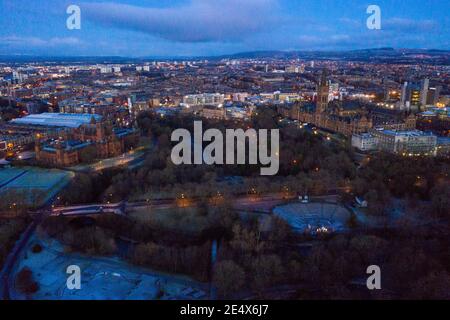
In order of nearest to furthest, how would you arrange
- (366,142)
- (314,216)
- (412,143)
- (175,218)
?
(175,218) < (314,216) < (412,143) < (366,142)

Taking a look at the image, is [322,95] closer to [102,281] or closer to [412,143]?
[412,143]

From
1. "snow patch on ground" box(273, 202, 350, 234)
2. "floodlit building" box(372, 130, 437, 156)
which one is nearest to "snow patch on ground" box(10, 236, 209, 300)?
"snow patch on ground" box(273, 202, 350, 234)

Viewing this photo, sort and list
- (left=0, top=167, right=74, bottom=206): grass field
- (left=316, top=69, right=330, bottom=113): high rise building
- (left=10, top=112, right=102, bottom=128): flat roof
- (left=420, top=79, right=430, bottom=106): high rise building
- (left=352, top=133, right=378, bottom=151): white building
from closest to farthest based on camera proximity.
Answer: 1. (left=0, top=167, right=74, bottom=206): grass field
2. (left=352, top=133, right=378, bottom=151): white building
3. (left=316, top=69, right=330, bottom=113): high rise building
4. (left=10, top=112, right=102, bottom=128): flat roof
5. (left=420, top=79, right=430, bottom=106): high rise building

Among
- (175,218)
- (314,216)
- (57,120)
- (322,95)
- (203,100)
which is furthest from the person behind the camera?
(203,100)

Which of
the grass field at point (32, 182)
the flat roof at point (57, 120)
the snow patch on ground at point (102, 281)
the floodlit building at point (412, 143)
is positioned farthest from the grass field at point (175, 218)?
the flat roof at point (57, 120)

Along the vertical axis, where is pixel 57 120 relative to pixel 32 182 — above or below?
above

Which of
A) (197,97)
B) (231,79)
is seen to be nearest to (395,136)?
(197,97)

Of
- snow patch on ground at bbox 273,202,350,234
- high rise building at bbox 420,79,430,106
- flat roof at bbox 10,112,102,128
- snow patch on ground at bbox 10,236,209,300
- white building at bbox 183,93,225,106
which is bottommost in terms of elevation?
snow patch on ground at bbox 10,236,209,300

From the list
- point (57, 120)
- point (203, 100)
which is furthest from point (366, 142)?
point (203, 100)

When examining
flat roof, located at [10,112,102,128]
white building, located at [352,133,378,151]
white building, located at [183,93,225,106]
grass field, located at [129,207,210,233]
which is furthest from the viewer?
white building, located at [183,93,225,106]

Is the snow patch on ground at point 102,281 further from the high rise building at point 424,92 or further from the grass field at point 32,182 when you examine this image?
the high rise building at point 424,92

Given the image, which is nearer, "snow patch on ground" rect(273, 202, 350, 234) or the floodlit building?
"snow patch on ground" rect(273, 202, 350, 234)

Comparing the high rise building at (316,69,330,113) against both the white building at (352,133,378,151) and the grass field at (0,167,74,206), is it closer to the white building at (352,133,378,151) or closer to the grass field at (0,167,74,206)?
the white building at (352,133,378,151)

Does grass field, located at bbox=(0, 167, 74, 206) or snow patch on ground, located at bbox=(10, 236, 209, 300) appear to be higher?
grass field, located at bbox=(0, 167, 74, 206)
